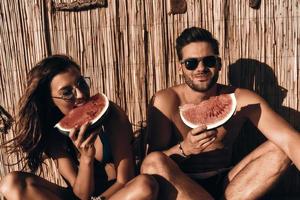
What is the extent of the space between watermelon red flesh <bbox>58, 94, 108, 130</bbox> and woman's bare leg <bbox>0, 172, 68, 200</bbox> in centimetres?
59

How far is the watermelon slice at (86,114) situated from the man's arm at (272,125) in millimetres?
1433

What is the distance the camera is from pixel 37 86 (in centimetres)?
348

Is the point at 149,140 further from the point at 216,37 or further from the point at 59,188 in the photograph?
the point at 216,37

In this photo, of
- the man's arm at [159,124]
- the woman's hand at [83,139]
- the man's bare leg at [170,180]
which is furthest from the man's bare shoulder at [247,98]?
the woman's hand at [83,139]

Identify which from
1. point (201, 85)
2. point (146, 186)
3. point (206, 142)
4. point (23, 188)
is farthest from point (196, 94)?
point (23, 188)

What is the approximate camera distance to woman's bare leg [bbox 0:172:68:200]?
329 cm

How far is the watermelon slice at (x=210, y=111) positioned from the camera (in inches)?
131

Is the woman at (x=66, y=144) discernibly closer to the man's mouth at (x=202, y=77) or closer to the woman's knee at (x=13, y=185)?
the woman's knee at (x=13, y=185)

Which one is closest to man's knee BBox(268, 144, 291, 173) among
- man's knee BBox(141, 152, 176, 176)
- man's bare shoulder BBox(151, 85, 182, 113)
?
man's knee BBox(141, 152, 176, 176)

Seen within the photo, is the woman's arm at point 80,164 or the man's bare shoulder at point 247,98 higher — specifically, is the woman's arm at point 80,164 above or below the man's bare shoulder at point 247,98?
below

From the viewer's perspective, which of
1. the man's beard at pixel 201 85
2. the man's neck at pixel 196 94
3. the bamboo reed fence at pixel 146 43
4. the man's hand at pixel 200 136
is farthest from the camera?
the bamboo reed fence at pixel 146 43

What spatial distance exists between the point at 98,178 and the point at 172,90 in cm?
119

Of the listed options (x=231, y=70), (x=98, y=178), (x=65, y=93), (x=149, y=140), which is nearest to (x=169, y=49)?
(x=231, y=70)

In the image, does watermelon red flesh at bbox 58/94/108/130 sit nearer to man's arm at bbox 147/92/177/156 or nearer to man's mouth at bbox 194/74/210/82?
man's arm at bbox 147/92/177/156
